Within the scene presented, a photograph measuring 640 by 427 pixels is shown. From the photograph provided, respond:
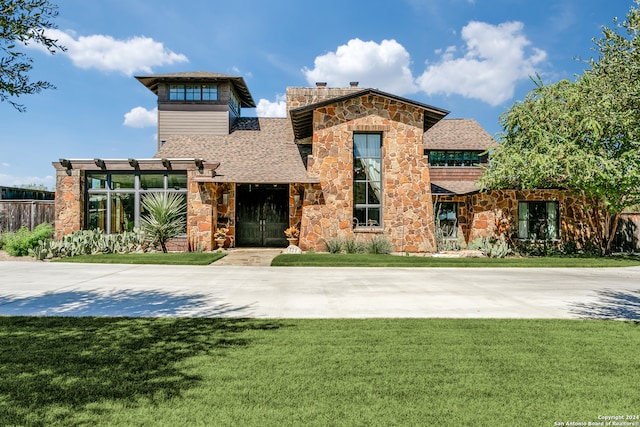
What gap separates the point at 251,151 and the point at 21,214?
10877mm

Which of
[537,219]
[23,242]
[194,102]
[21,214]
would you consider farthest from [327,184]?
[21,214]

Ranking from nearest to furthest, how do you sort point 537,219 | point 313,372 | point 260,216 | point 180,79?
1. point 313,372
2. point 537,219
3. point 260,216
4. point 180,79

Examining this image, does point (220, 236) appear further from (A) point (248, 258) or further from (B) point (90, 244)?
(B) point (90, 244)

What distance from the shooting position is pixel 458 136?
24.8m

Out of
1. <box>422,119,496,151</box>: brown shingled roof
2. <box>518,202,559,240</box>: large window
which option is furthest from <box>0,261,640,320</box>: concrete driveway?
<box>422,119,496,151</box>: brown shingled roof

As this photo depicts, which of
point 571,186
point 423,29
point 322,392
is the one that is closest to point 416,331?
point 322,392

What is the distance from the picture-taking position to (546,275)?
36.4 ft

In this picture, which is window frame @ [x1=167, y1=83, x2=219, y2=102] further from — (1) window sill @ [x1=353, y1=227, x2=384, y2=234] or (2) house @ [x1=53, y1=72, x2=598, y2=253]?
(1) window sill @ [x1=353, y1=227, x2=384, y2=234]

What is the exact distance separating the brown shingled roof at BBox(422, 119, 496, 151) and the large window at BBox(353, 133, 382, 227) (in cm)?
706

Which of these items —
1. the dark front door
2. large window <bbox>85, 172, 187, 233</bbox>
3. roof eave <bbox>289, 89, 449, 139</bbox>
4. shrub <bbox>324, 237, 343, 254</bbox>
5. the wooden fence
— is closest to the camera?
shrub <bbox>324, 237, 343, 254</bbox>

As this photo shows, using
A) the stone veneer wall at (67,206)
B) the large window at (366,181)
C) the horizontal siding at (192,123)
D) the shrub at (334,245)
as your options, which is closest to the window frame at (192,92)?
the horizontal siding at (192,123)

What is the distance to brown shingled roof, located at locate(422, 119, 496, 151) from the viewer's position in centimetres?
2352

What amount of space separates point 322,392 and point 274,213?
1607 cm

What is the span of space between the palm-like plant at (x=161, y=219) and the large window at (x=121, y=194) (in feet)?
2.20
